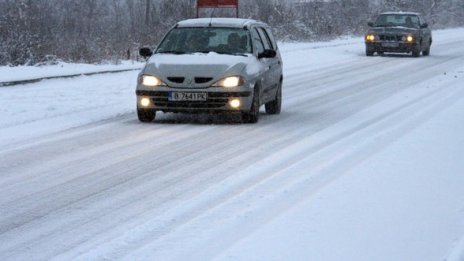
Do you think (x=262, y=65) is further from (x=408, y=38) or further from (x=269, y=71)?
(x=408, y=38)

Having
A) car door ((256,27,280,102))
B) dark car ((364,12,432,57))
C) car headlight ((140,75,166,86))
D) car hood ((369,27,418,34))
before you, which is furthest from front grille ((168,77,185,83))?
car hood ((369,27,418,34))

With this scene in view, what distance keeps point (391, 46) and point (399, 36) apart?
0.49m

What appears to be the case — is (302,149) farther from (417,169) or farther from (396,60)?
(396,60)

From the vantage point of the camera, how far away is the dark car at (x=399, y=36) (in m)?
33.7

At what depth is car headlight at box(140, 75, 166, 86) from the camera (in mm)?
12773

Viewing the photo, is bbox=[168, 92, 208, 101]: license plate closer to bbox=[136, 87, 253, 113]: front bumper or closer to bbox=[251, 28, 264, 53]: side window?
bbox=[136, 87, 253, 113]: front bumper

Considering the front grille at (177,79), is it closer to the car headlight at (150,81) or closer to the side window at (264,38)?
the car headlight at (150,81)

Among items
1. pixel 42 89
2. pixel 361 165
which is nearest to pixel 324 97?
pixel 42 89

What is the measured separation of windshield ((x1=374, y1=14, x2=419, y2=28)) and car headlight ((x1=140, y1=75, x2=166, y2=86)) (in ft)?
75.8

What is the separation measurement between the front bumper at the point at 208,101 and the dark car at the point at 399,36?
2192cm

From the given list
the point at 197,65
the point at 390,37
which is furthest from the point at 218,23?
the point at 390,37

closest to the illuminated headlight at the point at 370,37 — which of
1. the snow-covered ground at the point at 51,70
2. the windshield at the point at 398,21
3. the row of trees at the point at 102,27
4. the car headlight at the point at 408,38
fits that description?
the windshield at the point at 398,21

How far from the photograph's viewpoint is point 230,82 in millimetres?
12711

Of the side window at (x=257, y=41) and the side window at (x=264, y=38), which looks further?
the side window at (x=264, y=38)
